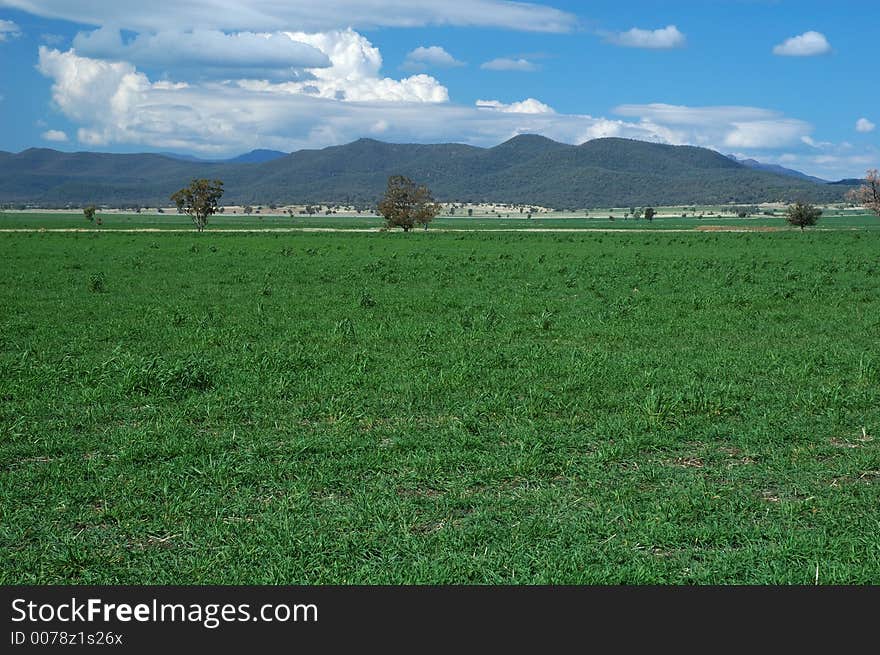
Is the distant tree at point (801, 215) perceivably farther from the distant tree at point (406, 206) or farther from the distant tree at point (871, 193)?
the distant tree at point (406, 206)

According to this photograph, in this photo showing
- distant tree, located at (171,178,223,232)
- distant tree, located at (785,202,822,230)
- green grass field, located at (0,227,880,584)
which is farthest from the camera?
distant tree, located at (171,178,223,232)

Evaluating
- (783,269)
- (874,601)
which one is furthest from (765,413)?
(783,269)

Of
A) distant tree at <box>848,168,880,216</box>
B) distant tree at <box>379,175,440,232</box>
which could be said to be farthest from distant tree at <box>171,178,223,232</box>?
distant tree at <box>848,168,880,216</box>

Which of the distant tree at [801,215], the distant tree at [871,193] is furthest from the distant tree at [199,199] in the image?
the distant tree at [871,193]

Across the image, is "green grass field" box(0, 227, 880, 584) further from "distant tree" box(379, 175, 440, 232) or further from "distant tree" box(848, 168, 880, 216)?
"distant tree" box(848, 168, 880, 216)

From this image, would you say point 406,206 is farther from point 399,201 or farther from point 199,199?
point 199,199

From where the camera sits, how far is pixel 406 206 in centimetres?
12306

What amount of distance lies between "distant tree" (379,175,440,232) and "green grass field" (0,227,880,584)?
10108 centimetres

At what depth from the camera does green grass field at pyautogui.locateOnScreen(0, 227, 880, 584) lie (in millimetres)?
6602

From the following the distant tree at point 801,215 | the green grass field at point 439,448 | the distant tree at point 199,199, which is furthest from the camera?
the distant tree at point 199,199

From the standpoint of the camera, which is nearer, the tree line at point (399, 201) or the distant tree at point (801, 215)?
the distant tree at point (801, 215)

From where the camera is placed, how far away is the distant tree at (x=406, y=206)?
12150 cm

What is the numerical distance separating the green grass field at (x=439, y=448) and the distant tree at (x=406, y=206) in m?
101

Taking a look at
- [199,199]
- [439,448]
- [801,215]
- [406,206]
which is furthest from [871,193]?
[439,448]
